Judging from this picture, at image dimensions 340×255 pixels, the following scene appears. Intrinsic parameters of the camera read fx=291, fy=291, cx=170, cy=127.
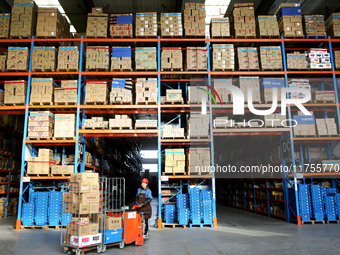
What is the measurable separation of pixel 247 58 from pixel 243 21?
163 cm

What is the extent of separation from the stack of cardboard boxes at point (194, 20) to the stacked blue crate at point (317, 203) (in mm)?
7468

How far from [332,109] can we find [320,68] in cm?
200

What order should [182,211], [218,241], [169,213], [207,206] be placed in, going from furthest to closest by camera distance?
[169,213] → [207,206] → [182,211] → [218,241]

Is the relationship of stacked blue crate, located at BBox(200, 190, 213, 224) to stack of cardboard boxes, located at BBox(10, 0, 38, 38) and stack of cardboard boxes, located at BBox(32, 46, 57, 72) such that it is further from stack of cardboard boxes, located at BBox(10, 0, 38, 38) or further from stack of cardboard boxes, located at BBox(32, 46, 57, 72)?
stack of cardboard boxes, located at BBox(10, 0, 38, 38)

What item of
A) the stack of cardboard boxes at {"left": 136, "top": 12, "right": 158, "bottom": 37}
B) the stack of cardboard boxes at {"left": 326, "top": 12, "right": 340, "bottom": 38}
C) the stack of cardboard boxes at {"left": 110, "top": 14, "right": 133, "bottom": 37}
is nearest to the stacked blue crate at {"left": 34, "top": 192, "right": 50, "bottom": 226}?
the stack of cardboard boxes at {"left": 110, "top": 14, "right": 133, "bottom": 37}

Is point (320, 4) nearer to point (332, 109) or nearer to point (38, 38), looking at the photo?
point (332, 109)

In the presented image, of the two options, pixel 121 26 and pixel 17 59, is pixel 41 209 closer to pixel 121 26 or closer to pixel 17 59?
pixel 17 59

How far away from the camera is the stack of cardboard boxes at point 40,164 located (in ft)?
35.3

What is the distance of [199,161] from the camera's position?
426 inches

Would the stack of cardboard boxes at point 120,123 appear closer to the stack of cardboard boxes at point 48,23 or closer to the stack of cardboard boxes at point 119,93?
the stack of cardboard boxes at point 119,93

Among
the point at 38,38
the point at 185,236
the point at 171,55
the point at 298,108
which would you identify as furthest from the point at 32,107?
the point at 298,108

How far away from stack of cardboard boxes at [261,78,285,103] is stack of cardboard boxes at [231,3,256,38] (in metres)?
2.03

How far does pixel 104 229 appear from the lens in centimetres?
661

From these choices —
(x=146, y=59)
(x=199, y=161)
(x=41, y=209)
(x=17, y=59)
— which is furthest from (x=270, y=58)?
(x=41, y=209)
